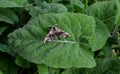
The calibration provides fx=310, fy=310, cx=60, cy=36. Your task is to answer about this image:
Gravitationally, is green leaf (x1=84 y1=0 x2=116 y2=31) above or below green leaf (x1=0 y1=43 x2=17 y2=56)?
above

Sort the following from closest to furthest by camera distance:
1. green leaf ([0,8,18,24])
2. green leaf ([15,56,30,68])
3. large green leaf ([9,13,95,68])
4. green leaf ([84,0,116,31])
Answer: large green leaf ([9,13,95,68]) → green leaf ([15,56,30,68]) → green leaf ([0,8,18,24]) → green leaf ([84,0,116,31])

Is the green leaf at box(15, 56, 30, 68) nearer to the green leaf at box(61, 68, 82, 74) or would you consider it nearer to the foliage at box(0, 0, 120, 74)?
the foliage at box(0, 0, 120, 74)

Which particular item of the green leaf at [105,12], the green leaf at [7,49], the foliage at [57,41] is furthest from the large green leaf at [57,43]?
Answer: the green leaf at [105,12]

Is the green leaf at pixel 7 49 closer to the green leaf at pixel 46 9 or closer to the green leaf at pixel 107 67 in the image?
the green leaf at pixel 46 9

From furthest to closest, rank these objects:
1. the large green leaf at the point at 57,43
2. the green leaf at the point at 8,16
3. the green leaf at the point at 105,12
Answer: the green leaf at the point at 105,12 → the green leaf at the point at 8,16 → the large green leaf at the point at 57,43

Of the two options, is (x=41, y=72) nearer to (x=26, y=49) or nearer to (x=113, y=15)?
(x=26, y=49)

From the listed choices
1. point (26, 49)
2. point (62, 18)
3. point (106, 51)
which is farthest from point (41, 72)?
point (106, 51)

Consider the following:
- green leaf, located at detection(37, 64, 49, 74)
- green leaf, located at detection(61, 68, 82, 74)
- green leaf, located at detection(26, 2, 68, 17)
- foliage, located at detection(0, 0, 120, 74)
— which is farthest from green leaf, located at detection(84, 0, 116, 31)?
green leaf, located at detection(37, 64, 49, 74)
